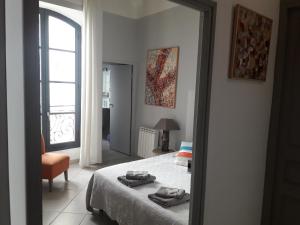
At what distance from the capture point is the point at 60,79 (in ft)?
14.8

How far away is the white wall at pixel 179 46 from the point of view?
4.02 metres

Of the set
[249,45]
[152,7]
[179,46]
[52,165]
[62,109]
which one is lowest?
[52,165]

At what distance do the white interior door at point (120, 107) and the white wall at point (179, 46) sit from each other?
40 cm

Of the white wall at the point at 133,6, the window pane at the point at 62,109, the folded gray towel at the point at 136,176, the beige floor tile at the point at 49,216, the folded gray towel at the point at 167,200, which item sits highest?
the white wall at the point at 133,6

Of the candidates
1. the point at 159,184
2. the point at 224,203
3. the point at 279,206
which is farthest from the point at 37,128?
the point at 279,206

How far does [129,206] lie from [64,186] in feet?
5.78

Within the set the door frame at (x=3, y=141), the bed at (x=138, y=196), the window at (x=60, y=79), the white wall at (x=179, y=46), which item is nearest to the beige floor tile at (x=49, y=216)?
the bed at (x=138, y=196)

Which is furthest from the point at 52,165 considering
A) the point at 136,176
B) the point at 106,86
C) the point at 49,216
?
the point at 106,86

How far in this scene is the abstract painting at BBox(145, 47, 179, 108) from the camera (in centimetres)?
433

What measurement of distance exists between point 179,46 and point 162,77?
65cm

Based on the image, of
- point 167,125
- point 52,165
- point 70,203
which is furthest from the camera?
point 167,125

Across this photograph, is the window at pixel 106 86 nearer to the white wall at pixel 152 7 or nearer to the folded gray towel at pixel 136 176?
the white wall at pixel 152 7

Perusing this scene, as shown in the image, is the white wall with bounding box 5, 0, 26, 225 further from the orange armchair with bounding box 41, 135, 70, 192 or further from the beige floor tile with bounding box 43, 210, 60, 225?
the orange armchair with bounding box 41, 135, 70, 192

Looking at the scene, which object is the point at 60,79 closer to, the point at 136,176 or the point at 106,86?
the point at 106,86
